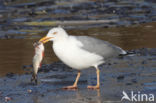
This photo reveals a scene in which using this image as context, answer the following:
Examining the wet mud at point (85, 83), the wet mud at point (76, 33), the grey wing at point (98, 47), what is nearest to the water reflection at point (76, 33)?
the wet mud at point (76, 33)

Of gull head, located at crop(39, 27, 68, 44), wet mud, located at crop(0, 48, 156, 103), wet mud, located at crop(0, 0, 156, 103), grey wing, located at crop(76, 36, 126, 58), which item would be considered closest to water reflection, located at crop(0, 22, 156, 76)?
wet mud, located at crop(0, 0, 156, 103)

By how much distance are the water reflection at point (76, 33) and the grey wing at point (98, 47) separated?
2.01 m

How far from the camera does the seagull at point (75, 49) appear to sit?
9.08m

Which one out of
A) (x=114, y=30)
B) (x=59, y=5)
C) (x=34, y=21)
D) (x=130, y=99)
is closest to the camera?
(x=130, y=99)

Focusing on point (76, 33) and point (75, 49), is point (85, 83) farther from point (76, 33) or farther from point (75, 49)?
point (76, 33)

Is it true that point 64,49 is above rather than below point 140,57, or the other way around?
above

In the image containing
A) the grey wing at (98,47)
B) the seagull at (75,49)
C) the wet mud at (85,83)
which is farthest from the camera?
the grey wing at (98,47)

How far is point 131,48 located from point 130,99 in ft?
15.5

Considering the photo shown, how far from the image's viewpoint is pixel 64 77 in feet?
33.2

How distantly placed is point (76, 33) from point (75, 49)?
6.75 metres

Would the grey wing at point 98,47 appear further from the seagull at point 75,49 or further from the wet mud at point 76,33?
the wet mud at point 76,33

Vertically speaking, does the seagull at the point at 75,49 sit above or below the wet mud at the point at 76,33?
above

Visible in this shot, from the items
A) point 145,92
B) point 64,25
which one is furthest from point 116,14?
point 145,92

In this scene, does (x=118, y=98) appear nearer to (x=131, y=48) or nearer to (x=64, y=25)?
(x=131, y=48)
